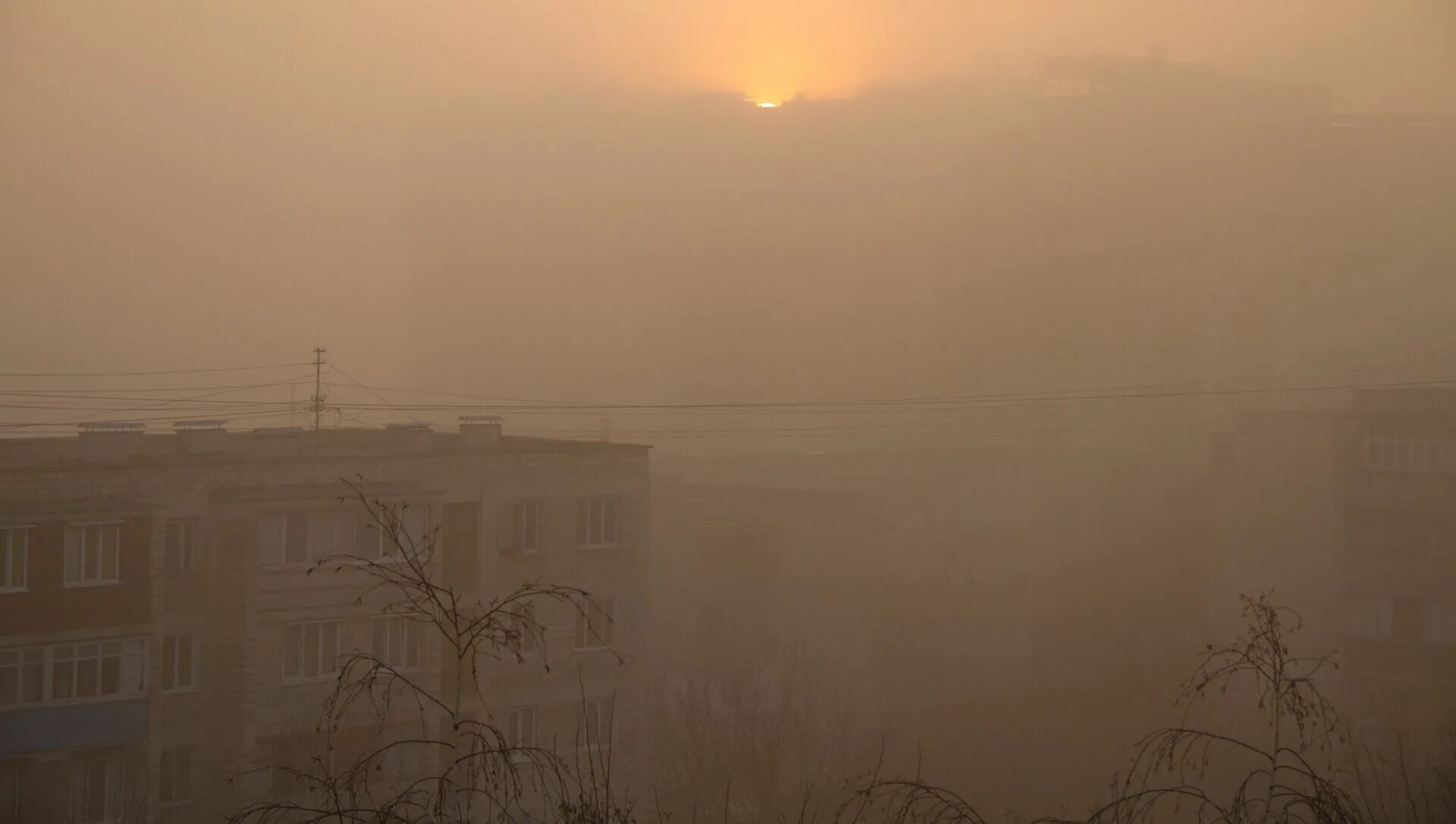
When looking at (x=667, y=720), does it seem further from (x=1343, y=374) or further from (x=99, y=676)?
(x=1343, y=374)

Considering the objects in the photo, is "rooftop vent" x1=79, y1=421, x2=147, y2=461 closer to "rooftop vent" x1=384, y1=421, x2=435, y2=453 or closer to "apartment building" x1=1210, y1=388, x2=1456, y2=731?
"rooftop vent" x1=384, y1=421, x2=435, y2=453

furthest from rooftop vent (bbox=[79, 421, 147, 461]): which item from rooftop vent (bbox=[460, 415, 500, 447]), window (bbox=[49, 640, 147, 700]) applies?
rooftop vent (bbox=[460, 415, 500, 447])

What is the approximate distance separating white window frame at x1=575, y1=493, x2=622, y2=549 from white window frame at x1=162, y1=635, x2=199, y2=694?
288 cm

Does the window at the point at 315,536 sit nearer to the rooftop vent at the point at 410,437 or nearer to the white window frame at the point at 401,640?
the white window frame at the point at 401,640

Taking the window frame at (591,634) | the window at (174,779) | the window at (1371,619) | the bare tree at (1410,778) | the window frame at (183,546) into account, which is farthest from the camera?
the window at (1371,619)

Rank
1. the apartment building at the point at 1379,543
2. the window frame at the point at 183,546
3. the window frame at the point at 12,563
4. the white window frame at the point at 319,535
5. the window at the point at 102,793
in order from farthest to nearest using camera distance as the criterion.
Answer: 1. the apartment building at the point at 1379,543
2. the window frame at the point at 183,546
3. the white window frame at the point at 319,535
4. the window at the point at 102,793
5. the window frame at the point at 12,563

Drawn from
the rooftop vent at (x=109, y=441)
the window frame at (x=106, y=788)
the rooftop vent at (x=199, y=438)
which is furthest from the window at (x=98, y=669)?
the rooftop vent at (x=199, y=438)

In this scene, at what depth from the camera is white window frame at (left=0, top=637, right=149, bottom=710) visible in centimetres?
696

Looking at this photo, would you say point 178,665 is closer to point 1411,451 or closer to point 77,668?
point 77,668

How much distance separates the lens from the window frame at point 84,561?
22.8 ft

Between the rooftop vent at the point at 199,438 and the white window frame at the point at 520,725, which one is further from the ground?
the rooftop vent at the point at 199,438

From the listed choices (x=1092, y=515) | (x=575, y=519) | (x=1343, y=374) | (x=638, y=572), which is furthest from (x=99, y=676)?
(x=1343, y=374)

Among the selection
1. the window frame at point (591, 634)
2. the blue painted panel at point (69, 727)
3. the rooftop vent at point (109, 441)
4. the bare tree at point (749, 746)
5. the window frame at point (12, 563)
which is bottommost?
the bare tree at point (749, 746)

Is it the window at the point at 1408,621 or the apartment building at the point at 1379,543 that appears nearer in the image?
the apartment building at the point at 1379,543
